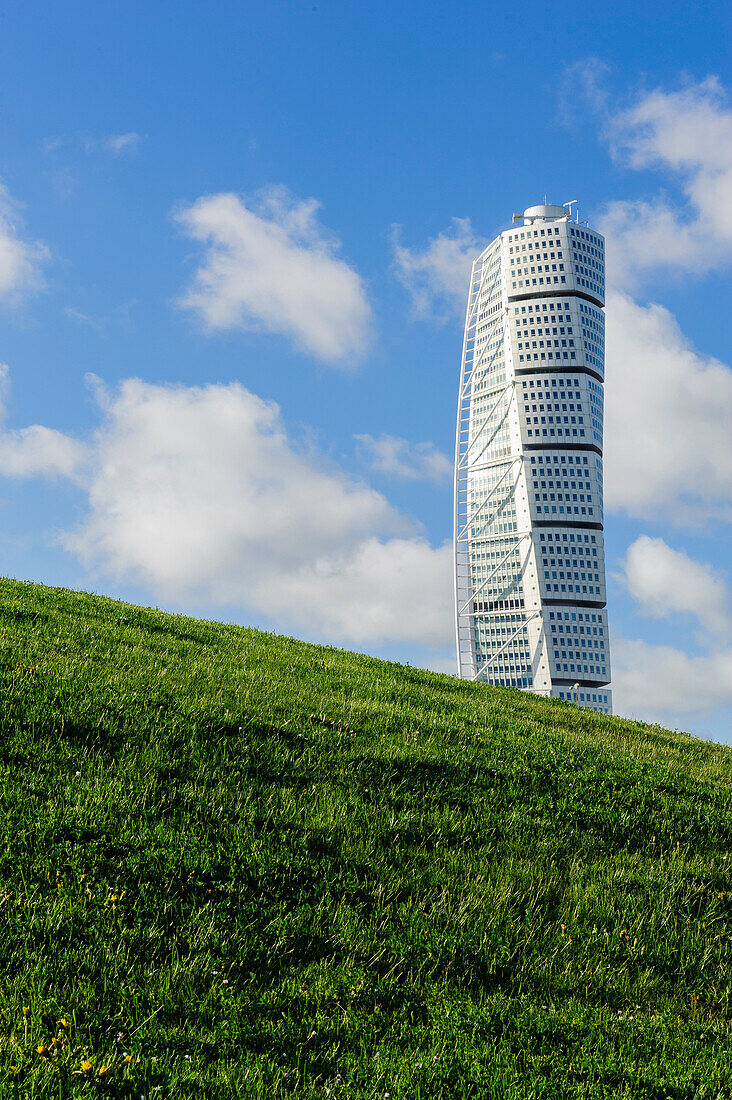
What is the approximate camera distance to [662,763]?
49.6 ft

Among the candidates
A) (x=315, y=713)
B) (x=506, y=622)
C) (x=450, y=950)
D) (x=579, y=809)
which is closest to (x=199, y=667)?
(x=315, y=713)

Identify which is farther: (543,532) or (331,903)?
(543,532)

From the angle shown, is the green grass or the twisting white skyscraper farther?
the twisting white skyscraper

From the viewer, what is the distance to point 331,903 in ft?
25.0

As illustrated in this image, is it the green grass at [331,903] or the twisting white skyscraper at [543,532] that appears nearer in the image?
the green grass at [331,903]

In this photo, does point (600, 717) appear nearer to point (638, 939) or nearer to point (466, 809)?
point (466, 809)

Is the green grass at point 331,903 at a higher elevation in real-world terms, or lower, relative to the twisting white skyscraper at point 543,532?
lower

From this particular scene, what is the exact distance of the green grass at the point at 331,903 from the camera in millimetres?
5953

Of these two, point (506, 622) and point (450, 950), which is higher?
point (506, 622)

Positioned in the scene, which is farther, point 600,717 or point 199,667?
point 600,717

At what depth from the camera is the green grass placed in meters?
5.95

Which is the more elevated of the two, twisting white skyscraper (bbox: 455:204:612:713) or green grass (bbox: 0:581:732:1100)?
twisting white skyscraper (bbox: 455:204:612:713)

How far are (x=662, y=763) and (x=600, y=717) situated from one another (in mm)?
4235

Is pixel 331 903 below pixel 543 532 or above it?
below
